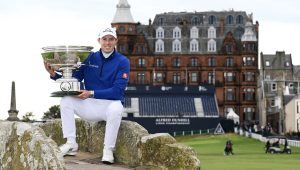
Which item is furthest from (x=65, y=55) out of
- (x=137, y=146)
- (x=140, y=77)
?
(x=140, y=77)

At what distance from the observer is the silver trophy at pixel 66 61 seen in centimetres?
1625

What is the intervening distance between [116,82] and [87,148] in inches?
73.2

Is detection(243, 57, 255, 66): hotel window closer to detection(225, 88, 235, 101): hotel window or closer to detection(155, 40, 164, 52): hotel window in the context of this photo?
detection(225, 88, 235, 101): hotel window

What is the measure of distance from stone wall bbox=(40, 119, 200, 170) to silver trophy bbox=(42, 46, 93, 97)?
48.6 inches

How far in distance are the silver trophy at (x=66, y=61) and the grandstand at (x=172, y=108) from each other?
145724mm

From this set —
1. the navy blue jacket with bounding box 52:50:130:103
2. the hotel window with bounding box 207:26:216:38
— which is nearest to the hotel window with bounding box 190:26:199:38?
the hotel window with bounding box 207:26:216:38

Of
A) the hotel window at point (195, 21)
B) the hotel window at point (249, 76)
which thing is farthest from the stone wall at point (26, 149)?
the hotel window at point (195, 21)

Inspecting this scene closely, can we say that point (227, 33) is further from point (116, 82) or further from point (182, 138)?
point (116, 82)

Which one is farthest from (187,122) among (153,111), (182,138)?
(182,138)

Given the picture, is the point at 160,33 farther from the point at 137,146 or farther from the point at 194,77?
the point at 137,146

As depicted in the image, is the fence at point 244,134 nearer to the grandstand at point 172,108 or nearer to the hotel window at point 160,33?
the grandstand at point 172,108

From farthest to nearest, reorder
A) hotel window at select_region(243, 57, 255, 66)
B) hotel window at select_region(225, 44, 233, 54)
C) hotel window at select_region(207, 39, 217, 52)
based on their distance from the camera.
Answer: hotel window at select_region(207, 39, 217, 52) → hotel window at select_region(225, 44, 233, 54) → hotel window at select_region(243, 57, 255, 66)

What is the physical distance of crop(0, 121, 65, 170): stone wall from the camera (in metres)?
13.4

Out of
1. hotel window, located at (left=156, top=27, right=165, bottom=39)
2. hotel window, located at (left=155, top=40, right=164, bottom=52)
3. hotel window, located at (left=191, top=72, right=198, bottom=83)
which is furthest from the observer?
hotel window, located at (left=156, top=27, right=165, bottom=39)
